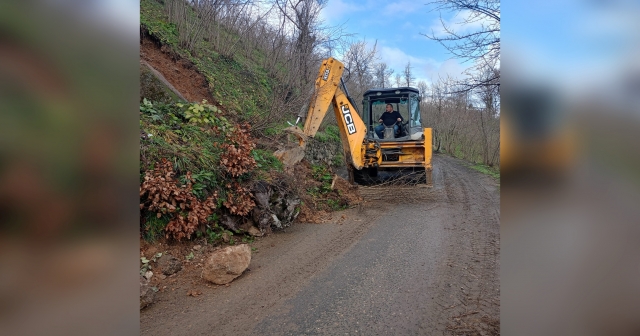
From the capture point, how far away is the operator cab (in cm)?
1079

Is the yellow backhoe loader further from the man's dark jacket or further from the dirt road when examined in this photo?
the dirt road

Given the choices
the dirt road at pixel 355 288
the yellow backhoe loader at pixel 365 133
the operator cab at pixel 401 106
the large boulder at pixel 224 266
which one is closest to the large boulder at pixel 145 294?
the dirt road at pixel 355 288

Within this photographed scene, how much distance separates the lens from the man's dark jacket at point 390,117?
1103 cm

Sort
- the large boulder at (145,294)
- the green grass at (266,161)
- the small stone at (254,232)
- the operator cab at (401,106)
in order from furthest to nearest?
the operator cab at (401,106)
the green grass at (266,161)
the small stone at (254,232)
the large boulder at (145,294)

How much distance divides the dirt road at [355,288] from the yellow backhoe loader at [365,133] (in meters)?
2.93

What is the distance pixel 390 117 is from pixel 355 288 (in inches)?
311

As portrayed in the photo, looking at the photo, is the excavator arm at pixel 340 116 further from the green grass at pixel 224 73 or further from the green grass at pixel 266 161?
the green grass at pixel 224 73

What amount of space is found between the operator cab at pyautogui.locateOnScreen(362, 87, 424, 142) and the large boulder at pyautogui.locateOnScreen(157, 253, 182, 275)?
7.33 m
